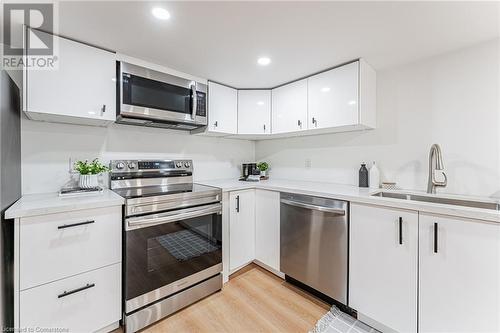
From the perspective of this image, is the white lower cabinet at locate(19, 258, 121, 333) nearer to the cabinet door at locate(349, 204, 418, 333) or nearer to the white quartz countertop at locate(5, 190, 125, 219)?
the white quartz countertop at locate(5, 190, 125, 219)

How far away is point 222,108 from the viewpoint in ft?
7.98

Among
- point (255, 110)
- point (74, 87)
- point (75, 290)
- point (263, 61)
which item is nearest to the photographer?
point (75, 290)

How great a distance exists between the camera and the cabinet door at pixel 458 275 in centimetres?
113

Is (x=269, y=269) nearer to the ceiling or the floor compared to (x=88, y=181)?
nearer to the floor

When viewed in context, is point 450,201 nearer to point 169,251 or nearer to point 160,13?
point 169,251

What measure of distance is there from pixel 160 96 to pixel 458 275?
2508mm

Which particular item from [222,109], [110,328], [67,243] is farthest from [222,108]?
[110,328]

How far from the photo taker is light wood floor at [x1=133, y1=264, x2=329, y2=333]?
1.58m

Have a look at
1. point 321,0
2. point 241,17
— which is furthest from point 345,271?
point 241,17

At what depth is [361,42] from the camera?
5.22 feet

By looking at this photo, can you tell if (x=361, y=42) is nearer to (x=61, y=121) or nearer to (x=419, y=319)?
(x=419, y=319)

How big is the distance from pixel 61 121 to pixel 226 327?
2083 mm

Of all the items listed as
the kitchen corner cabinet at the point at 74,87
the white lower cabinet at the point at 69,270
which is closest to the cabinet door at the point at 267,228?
the white lower cabinet at the point at 69,270
